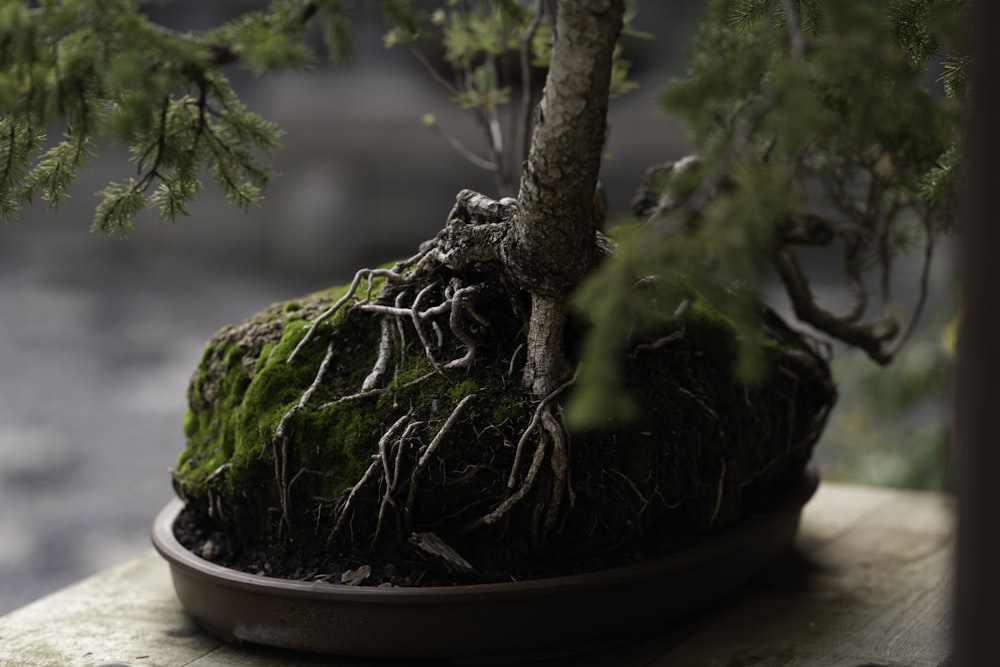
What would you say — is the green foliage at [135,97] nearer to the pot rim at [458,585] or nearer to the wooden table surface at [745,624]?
the pot rim at [458,585]

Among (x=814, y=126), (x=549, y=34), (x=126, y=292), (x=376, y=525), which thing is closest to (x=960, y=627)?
(x=814, y=126)

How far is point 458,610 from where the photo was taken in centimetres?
107

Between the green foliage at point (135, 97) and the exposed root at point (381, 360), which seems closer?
the green foliage at point (135, 97)

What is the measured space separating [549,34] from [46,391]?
3127 millimetres

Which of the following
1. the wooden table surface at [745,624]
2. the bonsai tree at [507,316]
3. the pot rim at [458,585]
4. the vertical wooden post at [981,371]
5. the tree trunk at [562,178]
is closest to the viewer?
the vertical wooden post at [981,371]

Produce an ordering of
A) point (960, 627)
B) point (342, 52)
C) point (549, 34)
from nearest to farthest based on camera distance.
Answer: point (960, 627) → point (342, 52) → point (549, 34)

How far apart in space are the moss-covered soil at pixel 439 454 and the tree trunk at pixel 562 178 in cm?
9

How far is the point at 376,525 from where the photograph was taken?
113 cm

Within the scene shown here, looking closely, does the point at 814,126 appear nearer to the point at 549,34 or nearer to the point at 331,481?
the point at 331,481

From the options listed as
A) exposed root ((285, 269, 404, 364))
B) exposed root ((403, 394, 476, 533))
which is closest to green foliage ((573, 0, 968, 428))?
exposed root ((403, 394, 476, 533))

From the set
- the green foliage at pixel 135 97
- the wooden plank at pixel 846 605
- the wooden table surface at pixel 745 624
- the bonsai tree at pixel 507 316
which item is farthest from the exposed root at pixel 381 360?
the wooden plank at pixel 846 605

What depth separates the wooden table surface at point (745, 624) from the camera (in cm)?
117

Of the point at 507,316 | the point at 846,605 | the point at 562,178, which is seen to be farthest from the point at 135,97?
the point at 846,605

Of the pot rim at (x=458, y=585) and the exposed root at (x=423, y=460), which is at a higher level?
the exposed root at (x=423, y=460)
